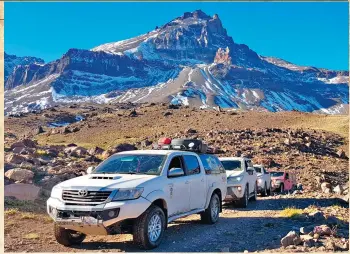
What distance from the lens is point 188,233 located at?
31.4 feet

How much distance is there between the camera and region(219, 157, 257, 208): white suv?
14.5 metres

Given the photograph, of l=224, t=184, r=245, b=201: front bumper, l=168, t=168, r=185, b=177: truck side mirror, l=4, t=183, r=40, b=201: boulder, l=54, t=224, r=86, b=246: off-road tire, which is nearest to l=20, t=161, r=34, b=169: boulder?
l=4, t=183, r=40, b=201: boulder

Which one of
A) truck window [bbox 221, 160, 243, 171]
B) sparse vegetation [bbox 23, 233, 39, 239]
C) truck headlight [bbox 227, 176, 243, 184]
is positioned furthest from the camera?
truck window [bbox 221, 160, 243, 171]

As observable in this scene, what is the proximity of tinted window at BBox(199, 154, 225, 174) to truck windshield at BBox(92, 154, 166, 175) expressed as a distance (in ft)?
6.29

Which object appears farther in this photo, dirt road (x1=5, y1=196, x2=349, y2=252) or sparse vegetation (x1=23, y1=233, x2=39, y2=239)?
sparse vegetation (x1=23, y1=233, x2=39, y2=239)

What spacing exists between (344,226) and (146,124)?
1997 inches

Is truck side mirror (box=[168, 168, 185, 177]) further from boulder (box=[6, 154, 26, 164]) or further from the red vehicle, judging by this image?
the red vehicle

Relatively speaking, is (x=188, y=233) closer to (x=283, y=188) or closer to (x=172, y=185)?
(x=172, y=185)

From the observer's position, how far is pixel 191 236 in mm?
9227

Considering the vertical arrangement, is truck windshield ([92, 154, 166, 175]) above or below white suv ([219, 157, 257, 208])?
above

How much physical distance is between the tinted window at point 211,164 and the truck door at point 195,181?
551 mm

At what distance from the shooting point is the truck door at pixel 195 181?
973 cm

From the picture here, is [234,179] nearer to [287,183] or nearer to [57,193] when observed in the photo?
[57,193]

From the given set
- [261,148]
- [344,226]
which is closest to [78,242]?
[344,226]
